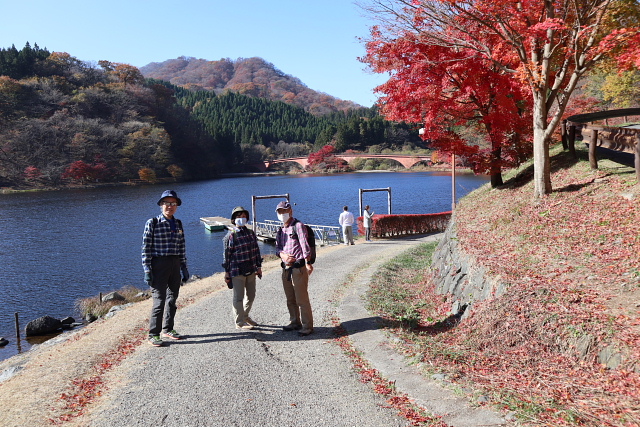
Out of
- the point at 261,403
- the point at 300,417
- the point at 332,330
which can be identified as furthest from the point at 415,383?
the point at 332,330

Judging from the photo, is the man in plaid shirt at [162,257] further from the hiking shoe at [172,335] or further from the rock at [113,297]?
the rock at [113,297]

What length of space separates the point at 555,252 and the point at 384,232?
47.6 feet

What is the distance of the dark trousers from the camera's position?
625 centimetres

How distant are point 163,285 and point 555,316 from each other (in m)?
4.90

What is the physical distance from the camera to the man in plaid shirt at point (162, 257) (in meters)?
6.18

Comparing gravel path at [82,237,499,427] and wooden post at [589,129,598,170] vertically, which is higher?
wooden post at [589,129,598,170]

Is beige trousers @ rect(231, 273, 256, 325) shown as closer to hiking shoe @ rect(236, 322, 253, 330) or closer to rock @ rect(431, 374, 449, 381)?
hiking shoe @ rect(236, 322, 253, 330)

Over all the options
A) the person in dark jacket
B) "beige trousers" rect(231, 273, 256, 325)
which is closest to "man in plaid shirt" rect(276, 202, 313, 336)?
the person in dark jacket

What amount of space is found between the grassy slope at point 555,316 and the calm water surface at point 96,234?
12926mm

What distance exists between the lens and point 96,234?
33.4 meters

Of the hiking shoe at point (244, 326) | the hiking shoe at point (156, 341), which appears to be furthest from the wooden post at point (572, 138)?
the hiking shoe at point (156, 341)

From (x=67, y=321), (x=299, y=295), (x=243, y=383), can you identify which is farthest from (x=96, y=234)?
(x=243, y=383)

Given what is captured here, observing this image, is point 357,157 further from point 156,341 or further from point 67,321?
point 156,341

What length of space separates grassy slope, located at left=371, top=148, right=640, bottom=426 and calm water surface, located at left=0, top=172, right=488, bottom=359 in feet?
42.4
